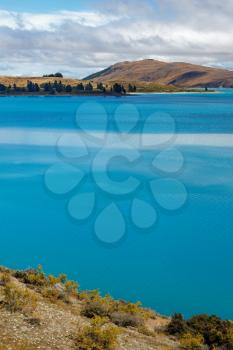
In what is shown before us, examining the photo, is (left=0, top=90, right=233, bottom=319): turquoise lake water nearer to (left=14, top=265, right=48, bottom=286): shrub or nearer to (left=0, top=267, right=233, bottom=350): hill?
(left=0, top=267, right=233, bottom=350): hill

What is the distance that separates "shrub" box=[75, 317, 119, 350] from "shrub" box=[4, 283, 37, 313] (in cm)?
206

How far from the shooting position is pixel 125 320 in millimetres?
16062

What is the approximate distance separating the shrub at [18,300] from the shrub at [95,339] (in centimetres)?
206

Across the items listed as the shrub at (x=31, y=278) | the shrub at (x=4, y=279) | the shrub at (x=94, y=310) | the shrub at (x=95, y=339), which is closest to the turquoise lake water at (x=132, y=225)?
the shrub at (x=31, y=278)

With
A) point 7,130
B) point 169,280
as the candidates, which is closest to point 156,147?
point 7,130

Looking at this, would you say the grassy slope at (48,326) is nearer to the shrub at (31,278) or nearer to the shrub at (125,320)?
the shrub at (125,320)

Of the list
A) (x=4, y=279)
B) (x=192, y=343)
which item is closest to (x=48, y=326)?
(x=4, y=279)

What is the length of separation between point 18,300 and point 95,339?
3.01 metres

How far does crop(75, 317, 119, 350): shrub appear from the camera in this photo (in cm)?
1308

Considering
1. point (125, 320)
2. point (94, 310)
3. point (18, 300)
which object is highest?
point (18, 300)

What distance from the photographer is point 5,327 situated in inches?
539

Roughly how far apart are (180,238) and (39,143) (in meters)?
44.6

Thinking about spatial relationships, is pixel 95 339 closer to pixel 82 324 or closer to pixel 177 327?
pixel 82 324

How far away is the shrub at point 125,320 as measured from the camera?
1600 cm
